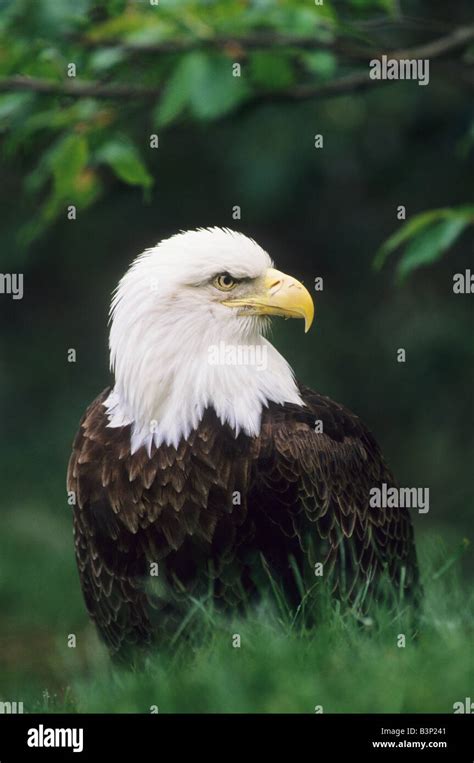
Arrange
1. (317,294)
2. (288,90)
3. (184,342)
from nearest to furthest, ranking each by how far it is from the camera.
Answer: (184,342)
(288,90)
(317,294)

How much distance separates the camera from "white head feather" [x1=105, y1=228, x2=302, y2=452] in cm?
576

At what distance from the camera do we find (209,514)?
5.79m

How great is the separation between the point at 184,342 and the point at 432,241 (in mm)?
1058

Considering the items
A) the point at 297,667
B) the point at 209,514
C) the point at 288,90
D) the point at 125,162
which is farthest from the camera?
the point at 288,90

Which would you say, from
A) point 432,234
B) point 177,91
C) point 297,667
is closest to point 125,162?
point 177,91

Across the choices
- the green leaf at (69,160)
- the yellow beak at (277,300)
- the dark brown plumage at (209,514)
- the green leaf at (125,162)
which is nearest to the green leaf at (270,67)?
the green leaf at (125,162)

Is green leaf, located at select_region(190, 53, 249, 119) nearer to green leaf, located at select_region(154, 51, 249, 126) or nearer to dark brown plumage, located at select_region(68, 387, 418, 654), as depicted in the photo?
green leaf, located at select_region(154, 51, 249, 126)

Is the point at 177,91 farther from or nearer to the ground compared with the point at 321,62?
nearer to the ground

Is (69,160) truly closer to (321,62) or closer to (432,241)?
(321,62)

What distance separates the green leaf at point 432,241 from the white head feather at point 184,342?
59 centimetres

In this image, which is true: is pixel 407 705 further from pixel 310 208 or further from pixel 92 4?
pixel 310 208

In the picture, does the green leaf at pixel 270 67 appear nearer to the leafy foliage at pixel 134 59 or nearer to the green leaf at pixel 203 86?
the leafy foliage at pixel 134 59

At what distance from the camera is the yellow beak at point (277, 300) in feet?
19.1

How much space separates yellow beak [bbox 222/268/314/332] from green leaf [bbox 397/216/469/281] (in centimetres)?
47
